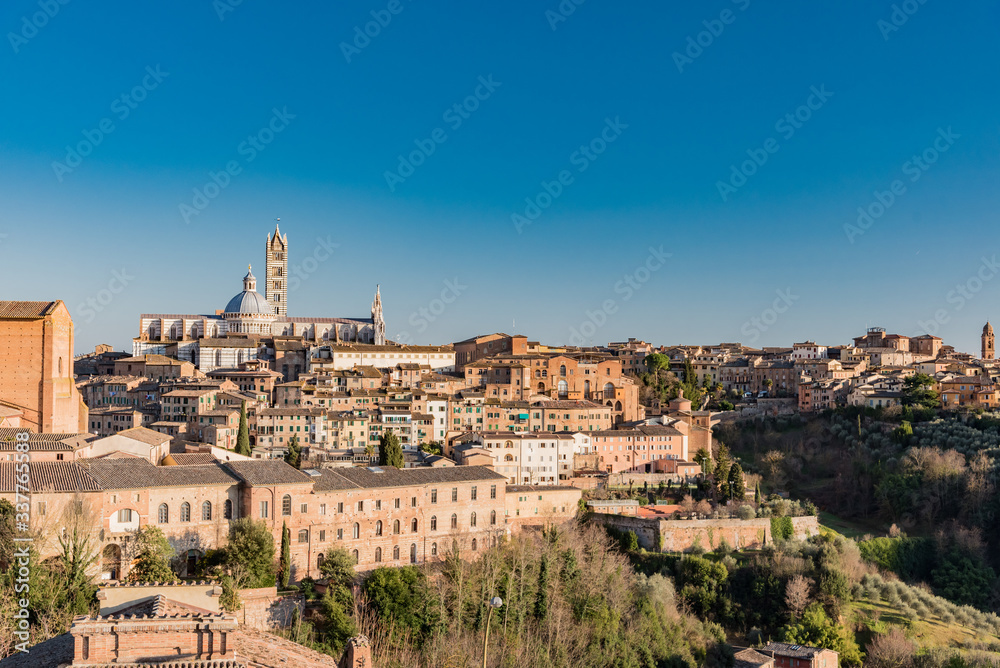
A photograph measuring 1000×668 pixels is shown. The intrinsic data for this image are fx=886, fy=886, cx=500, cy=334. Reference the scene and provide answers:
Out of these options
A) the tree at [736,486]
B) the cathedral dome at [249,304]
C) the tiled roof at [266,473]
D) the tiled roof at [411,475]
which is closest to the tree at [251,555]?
the tiled roof at [266,473]

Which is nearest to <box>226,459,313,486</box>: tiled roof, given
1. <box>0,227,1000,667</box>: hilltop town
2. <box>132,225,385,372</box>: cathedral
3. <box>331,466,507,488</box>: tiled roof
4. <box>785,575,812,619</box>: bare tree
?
<box>0,227,1000,667</box>: hilltop town

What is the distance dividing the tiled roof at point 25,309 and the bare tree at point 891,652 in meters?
24.0

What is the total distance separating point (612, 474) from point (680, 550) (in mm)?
7495

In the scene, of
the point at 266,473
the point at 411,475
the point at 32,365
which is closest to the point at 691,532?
the point at 411,475

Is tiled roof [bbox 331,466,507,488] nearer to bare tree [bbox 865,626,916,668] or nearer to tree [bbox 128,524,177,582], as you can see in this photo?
tree [bbox 128,524,177,582]

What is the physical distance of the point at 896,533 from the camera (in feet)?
95.5

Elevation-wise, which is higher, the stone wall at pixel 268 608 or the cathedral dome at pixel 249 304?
the cathedral dome at pixel 249 304

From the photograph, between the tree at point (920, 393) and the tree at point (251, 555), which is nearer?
the tree at point (251, 555)

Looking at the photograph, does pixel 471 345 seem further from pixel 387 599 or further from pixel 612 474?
pixel 387 599

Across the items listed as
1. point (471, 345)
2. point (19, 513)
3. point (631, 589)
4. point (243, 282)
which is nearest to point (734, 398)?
point (471, 345)

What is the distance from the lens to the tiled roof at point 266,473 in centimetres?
1973

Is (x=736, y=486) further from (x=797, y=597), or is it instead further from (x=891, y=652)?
(x=891, y=652)

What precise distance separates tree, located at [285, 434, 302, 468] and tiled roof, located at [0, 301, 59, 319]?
8143mm

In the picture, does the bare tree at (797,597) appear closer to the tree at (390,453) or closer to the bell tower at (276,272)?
the tree at (390,453)
